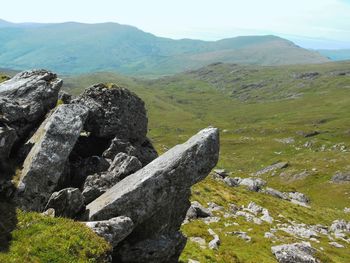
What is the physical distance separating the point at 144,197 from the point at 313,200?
9818 centimetres

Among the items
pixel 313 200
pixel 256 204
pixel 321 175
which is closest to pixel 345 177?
pixel 321 175

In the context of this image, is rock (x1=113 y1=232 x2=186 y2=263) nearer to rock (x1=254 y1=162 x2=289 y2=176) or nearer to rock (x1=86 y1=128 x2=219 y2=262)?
rock (x1=86 y1=128 x2=219 y2=262)

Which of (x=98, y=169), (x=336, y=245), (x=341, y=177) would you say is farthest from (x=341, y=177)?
(x=98, y=169)

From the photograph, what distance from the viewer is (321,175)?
137375 millimetres

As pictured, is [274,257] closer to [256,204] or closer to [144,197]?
[144,197]

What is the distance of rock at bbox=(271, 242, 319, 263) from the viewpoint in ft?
120

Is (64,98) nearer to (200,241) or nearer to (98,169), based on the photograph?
(98,169)

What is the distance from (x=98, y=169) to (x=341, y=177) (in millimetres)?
116707

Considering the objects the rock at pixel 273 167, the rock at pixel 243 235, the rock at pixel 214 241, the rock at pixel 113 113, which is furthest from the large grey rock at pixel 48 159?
the rock at pixel 273 167

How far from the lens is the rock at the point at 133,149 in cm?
3002

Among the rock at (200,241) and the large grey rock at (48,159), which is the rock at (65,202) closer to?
the large grey rock at (48,159)

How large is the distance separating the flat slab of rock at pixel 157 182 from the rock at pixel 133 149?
4085 millimetres

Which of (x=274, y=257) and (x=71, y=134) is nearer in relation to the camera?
(x=71, y=134)

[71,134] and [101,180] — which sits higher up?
[71,134]
